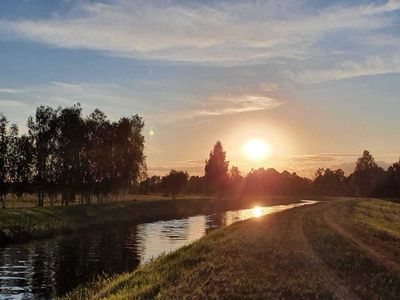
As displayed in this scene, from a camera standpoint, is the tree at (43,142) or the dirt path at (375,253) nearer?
the dirt path at (375,253)

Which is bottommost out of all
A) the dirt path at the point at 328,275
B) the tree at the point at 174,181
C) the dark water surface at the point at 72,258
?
the dark water surface at the point at 72,258

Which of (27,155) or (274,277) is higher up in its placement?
(27,155)

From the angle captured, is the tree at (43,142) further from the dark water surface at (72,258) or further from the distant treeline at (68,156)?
the dark water surface at (72,258)

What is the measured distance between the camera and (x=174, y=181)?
159m

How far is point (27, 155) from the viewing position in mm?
85000

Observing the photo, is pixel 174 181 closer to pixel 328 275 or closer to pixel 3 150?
pixel 3 150

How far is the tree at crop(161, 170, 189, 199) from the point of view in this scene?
159250 mm

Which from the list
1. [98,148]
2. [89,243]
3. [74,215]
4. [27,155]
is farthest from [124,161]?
[89,243]

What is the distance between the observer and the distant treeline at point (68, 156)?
8425cm

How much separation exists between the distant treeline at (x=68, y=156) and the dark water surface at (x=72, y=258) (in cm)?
3275

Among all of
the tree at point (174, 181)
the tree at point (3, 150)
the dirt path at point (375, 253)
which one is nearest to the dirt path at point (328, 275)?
the dirt path at point (375, 253)

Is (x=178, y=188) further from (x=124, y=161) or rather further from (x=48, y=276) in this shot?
(x=48, y=276)

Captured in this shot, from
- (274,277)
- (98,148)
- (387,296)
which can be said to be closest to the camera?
(387,296)

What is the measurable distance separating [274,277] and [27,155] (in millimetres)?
73312
